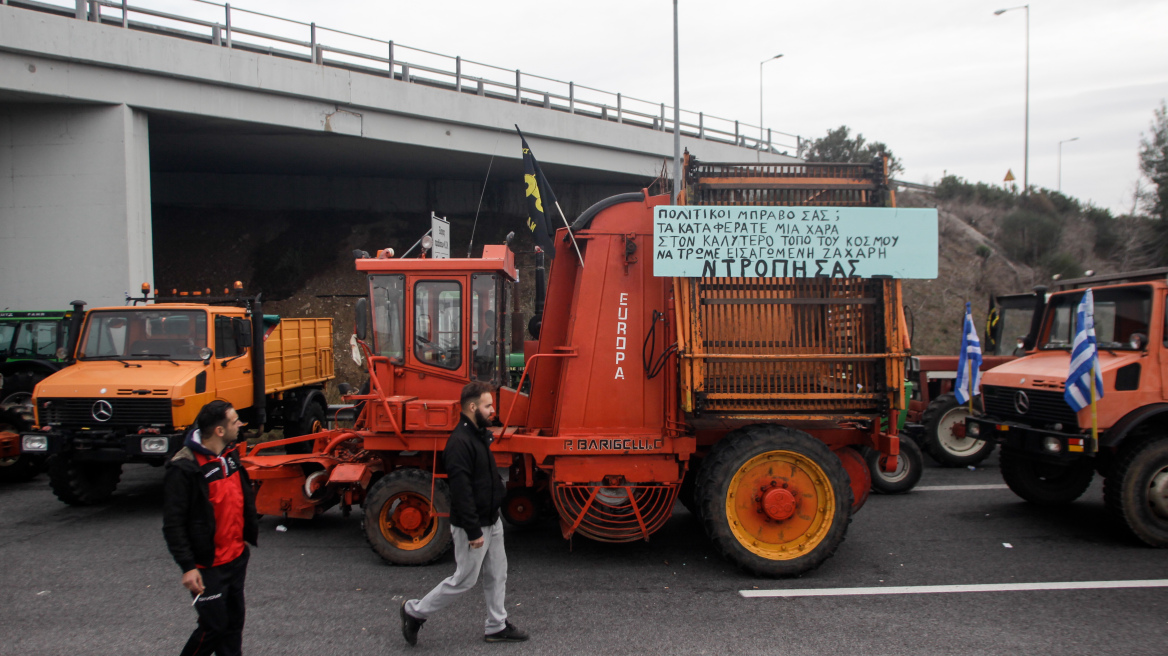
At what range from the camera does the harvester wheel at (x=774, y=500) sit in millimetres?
5383

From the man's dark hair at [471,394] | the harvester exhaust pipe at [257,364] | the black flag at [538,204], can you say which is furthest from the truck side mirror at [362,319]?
the harvester exhaust pipe at [257,364]

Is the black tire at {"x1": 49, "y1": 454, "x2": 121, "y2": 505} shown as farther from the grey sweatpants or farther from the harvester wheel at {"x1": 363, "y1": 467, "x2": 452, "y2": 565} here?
the grey sweatpants

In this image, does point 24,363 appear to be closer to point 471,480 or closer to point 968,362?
point 471,480

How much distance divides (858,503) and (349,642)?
4.24 metres

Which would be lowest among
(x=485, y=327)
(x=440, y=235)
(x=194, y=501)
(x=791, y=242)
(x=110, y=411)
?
(x=110, y=411)

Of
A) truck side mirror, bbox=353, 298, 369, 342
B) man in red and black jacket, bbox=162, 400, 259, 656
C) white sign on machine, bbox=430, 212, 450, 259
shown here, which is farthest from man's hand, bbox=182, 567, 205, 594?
white sign on machine, bbox=430, 212, 450, 259

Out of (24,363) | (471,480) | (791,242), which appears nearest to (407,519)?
(471,480)

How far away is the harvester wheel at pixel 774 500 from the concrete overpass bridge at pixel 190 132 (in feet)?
16.2

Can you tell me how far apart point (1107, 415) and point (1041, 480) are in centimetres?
152

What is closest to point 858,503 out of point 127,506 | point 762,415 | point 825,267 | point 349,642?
point 762,415

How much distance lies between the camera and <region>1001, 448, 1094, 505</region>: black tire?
290 inches

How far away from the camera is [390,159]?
20469mm

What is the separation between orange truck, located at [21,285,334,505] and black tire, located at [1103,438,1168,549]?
30.2 ft

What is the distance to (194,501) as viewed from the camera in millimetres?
3361
